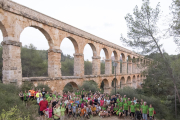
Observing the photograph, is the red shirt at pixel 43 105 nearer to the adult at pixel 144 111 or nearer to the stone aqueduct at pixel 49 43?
the stone aqueduct at pixel 49 43

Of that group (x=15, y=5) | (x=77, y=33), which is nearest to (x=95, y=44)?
(x=77, y=33)

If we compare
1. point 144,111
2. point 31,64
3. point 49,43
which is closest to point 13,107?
point 144,111

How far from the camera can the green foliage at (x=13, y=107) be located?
148 inches

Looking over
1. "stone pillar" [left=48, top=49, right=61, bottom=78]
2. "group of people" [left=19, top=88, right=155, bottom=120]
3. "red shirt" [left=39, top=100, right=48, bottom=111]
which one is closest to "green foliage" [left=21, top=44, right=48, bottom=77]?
"stone pillar" [left=48, top=49, right=61, bottom=78]

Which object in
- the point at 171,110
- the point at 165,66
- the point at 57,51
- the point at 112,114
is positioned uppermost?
the point at 57,51

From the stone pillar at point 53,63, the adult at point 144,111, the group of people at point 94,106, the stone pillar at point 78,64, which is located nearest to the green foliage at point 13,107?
the group of people at point 94,106

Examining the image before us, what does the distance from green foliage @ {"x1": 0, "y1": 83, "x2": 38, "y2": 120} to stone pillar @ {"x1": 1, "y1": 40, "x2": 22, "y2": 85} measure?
0.79m

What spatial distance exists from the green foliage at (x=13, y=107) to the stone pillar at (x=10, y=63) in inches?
31.1

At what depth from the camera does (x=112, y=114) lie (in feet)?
27.1

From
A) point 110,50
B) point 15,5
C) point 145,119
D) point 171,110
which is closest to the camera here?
point 145,119

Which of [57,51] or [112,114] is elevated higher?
[57,51]

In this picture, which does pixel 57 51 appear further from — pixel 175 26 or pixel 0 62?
pixel 0 62

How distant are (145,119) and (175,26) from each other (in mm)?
4802

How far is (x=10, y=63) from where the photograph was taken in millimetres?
8086
